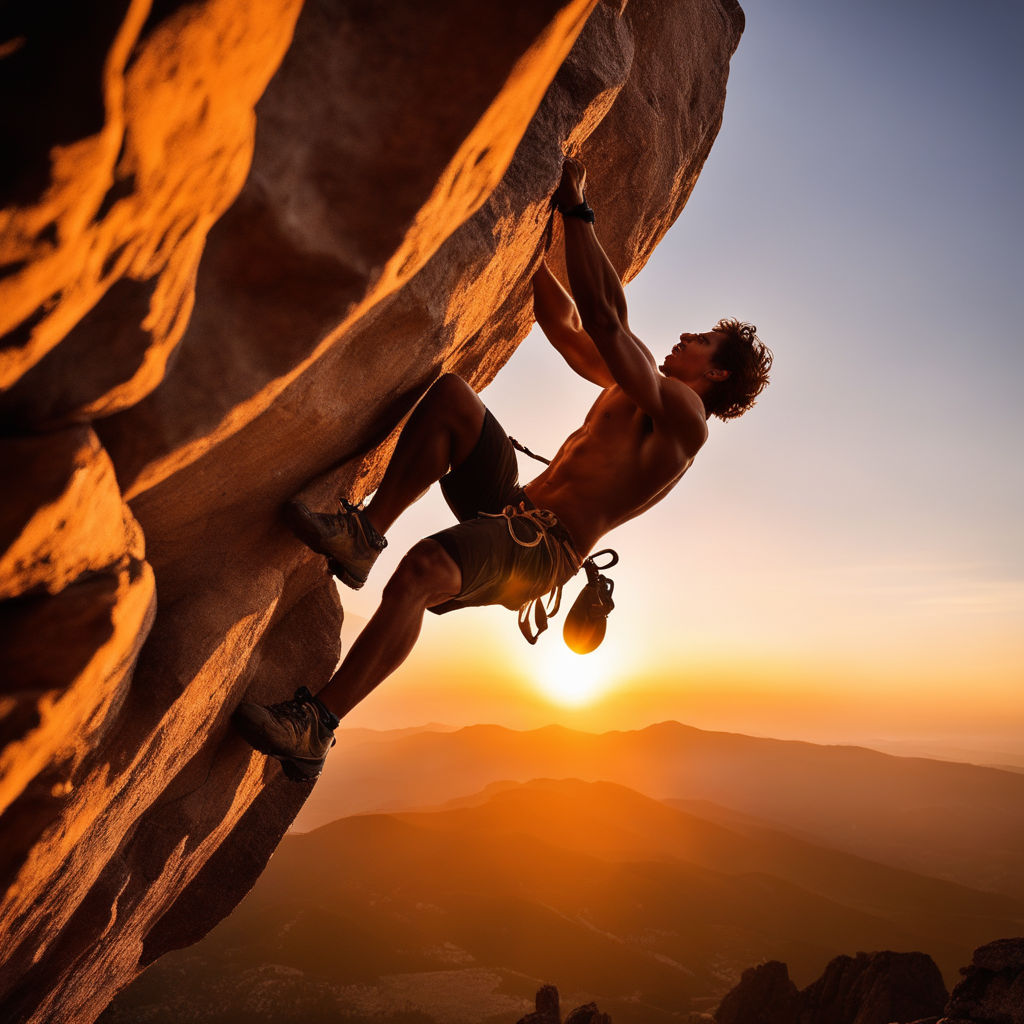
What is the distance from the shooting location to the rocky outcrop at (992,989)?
801 centimetres

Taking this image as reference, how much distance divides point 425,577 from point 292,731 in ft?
2.79

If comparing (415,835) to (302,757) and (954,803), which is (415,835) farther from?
(954,803)

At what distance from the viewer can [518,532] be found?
373 centimetres

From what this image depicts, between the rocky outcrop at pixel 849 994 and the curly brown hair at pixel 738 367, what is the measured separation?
13978 mm

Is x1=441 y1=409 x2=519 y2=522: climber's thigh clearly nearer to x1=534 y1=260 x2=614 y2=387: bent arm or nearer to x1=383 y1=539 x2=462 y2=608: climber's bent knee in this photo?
x1=383 y1=539 x2=462 y2=608: climber's bent knee

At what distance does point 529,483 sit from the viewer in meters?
4.31

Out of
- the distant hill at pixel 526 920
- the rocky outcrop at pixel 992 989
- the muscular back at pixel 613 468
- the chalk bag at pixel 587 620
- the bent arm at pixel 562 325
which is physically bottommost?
the distant hill at pixel 526 920

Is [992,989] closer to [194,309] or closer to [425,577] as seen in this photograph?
[425,577]

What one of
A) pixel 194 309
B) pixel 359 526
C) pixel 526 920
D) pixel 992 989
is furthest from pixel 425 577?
pixel 526 920

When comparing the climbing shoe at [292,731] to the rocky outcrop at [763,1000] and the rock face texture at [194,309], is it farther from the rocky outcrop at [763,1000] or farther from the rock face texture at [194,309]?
the rocky outcrop at [763,1000]

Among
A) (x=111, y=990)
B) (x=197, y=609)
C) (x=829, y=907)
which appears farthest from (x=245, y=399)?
(x=829, y=907)

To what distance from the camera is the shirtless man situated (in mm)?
3221

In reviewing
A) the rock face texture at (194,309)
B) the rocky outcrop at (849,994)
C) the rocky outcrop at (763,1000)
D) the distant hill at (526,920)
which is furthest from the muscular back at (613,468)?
the distant hill at (526,920)

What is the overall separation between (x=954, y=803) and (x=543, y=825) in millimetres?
43604
